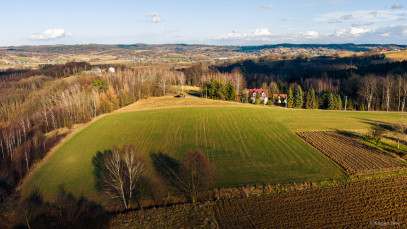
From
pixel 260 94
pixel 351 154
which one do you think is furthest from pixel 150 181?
pixel 260 94

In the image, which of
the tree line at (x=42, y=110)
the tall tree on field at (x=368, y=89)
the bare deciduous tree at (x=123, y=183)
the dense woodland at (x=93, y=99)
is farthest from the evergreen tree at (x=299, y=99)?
the bare deciduous tree at (x=123, y=183)

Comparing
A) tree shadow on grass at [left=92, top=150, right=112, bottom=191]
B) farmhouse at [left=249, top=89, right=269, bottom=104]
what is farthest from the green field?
farmhouse at [left=249, top=89, right=269, bottom=104]

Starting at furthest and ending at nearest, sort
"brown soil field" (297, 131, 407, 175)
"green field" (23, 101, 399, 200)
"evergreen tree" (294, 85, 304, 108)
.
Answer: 1. "evergreen tree" (294, 85, 304, 108)
2. "green field" (23, 101, 399, 200)
3. "brown soil field" (297, 131, 407, 175)

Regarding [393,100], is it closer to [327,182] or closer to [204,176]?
[327,182]

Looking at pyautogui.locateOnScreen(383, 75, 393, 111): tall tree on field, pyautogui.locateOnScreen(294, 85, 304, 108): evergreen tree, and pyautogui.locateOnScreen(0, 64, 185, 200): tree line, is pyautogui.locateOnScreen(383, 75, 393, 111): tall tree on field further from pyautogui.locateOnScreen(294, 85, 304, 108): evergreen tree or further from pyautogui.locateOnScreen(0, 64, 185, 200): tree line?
pyautogui.locateOnScreen(0, 64, 185, 200): tree line

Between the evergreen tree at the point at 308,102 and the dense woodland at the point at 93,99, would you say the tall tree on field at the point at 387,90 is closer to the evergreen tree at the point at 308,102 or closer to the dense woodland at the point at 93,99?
the dense woodland at the point at 93,99

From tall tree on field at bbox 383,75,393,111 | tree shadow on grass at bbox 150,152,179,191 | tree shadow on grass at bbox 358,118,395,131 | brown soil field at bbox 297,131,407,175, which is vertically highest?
tall tree on field at bbox 383,75,393,111

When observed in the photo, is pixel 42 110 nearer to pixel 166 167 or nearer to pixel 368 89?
pixel 166 167

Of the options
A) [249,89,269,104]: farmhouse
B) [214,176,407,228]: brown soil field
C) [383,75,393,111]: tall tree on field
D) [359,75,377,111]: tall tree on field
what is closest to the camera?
[214,176,407,228]: brown soil field
